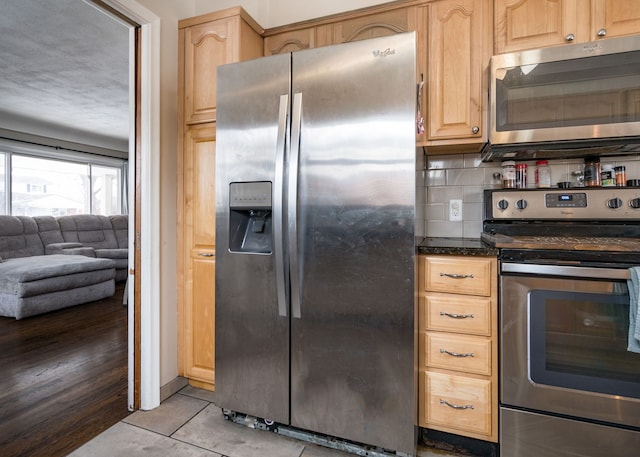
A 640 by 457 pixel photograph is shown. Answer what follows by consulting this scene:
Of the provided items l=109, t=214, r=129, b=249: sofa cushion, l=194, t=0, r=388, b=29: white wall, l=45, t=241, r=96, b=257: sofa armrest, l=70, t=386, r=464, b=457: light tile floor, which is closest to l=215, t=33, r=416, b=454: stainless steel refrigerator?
l=70, t=386, r=464, b=457: light tile floor

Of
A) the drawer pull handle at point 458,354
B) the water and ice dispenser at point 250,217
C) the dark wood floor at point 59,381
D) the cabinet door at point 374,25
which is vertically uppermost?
the cabinet door at point 374,25

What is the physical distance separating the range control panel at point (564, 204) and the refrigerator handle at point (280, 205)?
122 centimetres

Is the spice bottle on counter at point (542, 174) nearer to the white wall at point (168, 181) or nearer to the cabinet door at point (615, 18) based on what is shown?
the cabinet door at point (615, 18)

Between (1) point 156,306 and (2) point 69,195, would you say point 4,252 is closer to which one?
(2) point 69,195

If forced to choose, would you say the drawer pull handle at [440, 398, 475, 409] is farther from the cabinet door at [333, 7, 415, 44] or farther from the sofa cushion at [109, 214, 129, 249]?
the sofa cushion at [109, 214, 129, 249]

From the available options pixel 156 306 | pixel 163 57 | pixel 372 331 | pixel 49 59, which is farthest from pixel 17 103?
pixel 372 331

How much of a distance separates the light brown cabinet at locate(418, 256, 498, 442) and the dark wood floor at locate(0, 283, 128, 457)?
1628mm

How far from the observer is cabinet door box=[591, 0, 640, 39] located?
5.20ft

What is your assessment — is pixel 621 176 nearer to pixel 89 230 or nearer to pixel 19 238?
pixel 19 238

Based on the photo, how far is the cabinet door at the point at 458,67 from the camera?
1.77 m

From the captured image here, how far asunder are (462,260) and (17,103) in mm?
5991

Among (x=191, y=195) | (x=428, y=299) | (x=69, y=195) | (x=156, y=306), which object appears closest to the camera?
(x=428, y=299)

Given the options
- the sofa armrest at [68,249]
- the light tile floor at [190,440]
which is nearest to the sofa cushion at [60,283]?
the sofa armrest at [68,249]

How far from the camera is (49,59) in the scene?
3334 mm
